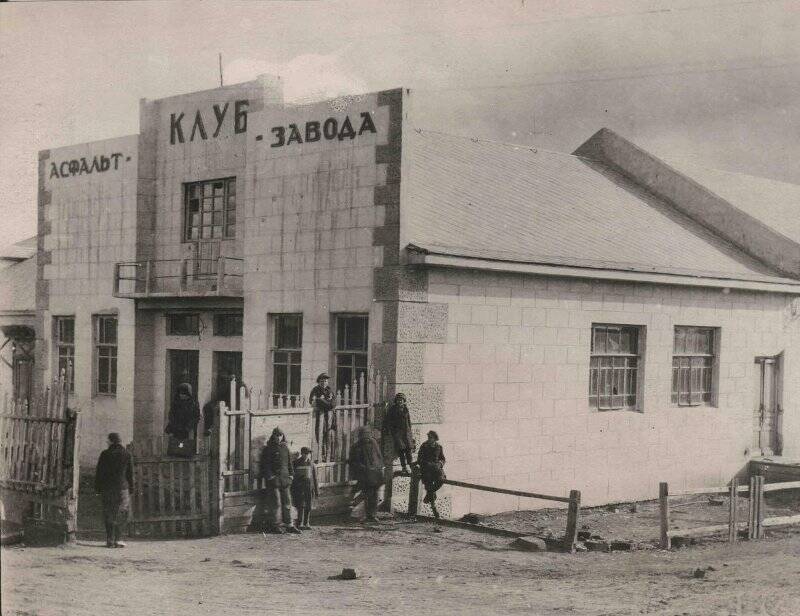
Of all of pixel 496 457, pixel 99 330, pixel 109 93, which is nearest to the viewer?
pixel 109 93

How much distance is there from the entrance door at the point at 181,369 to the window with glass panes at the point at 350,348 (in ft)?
14.1

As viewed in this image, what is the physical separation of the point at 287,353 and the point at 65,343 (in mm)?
6902

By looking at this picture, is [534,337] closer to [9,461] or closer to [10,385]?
[9,461]

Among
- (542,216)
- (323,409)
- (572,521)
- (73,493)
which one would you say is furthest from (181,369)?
(572,521)

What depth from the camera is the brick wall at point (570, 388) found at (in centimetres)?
1490

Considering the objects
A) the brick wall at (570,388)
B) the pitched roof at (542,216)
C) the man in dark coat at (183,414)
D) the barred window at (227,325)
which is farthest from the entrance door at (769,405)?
the man in dark coat at (183,414)

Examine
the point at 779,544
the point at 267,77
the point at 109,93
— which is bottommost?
the point at 779,544

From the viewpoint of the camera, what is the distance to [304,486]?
13.1m

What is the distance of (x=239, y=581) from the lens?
10.3 meters

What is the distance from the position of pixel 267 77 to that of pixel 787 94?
28.2 ft

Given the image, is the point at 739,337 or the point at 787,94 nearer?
the point at 787,94

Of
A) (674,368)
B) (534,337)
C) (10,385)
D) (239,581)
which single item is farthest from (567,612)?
(10,385)

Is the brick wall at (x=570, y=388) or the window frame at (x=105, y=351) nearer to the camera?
the brick wall at (x=570, y=388)

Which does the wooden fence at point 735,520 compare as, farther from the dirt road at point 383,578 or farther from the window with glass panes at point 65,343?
the window with glass panes at point 65,343
